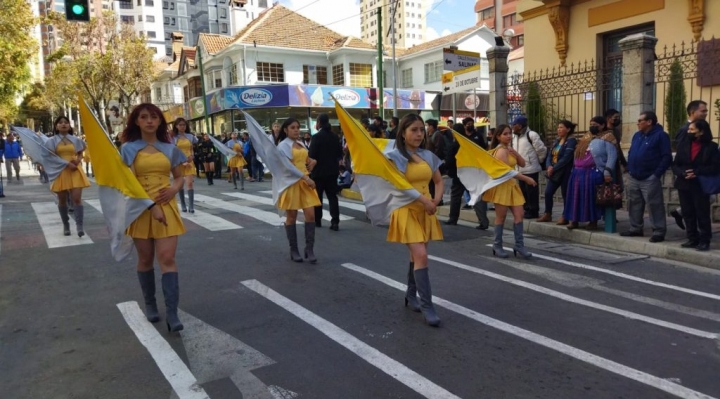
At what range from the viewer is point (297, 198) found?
22.8ft

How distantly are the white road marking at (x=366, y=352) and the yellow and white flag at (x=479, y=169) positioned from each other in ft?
10.0

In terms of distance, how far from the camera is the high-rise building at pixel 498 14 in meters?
70.4

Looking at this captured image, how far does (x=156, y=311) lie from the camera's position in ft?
16.0

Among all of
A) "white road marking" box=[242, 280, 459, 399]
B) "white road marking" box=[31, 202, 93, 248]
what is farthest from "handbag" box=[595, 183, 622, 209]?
"white road marking" box=[31, 202, 93, 248]

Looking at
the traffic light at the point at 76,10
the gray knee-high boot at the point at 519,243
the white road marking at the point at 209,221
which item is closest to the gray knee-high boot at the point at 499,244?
the gray knee-high boot at the point at 519,243

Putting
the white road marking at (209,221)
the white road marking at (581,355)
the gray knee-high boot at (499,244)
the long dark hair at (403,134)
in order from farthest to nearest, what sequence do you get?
the white road marking at (209,221) → the gray knee-high boot at (499,244) → the long dark hair at (403,134) → the white road marking at (581,355)

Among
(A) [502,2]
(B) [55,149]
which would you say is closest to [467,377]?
(B) [55,149]

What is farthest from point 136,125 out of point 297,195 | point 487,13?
point 487,13

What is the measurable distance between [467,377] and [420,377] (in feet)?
1.04

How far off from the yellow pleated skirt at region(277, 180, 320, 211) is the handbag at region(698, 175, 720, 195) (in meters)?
4.93

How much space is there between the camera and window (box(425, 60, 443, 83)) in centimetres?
3684

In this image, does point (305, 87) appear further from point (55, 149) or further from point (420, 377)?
point (420, 377)

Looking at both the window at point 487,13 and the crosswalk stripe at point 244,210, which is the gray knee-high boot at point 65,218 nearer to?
the crosswalk stripe at point 244,210

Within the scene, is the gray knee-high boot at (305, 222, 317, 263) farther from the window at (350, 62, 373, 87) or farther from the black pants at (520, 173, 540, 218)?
the window at (350, 62, 373, 87)
